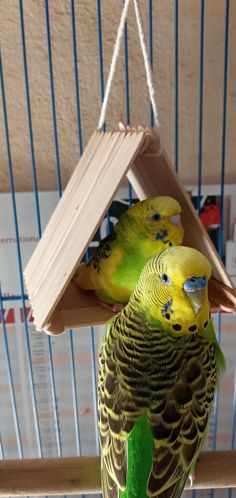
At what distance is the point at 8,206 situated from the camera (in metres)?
1.04

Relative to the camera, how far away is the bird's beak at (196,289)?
49cm

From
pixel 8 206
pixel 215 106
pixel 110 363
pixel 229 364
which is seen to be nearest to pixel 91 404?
pixel 229 364

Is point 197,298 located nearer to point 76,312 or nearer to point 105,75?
point 76,312

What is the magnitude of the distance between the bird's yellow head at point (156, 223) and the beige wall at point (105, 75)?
41cm

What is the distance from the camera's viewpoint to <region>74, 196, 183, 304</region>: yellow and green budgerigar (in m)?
0.63

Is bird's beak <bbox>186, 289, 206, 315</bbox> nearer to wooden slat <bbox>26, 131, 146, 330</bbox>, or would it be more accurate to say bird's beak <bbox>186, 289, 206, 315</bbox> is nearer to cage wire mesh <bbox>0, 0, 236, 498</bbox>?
wooden slat <bbox>26, 131, 146, 330</bbox>

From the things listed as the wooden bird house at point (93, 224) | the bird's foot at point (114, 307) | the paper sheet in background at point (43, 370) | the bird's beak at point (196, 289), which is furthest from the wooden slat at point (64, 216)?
the paper sheet in background at point (43, 370)

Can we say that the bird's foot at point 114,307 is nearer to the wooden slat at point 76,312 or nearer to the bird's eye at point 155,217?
the wooden slat at point 76,312

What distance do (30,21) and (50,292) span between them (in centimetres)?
61

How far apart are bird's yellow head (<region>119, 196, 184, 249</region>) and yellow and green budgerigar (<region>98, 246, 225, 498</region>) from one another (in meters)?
0.09

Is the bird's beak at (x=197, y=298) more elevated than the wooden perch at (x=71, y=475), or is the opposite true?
the bird's beak at (x=197, y=298)

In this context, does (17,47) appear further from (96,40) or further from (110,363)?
(110,363)

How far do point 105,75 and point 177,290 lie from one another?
2.03 feet

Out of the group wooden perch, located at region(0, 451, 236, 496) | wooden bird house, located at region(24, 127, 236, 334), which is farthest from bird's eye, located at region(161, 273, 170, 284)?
wooden perch, located at region(0, 451, 236, 496)
